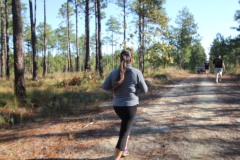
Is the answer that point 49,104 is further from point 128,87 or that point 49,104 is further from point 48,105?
point 128,87

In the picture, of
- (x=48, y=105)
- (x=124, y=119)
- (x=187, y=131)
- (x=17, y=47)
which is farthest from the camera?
(x=17, y=47)

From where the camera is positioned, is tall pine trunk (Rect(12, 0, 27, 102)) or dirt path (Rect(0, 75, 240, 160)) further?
tall pine trunk (Rect(12, 0, 27, 102))

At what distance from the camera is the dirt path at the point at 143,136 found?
5.84 meters

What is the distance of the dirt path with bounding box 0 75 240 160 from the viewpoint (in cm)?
584

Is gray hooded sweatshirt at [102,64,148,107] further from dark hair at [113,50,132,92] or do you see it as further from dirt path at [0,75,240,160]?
dirt path at [0,75,240,160]

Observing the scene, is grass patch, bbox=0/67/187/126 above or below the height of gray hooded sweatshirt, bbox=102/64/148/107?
below

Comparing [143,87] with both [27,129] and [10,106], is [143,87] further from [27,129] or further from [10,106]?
[10,106]

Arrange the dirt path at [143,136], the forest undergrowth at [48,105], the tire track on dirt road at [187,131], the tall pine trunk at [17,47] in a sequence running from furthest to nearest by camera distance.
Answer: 1. the tall pine trunk at [17,47]
2. the forest undergrowth at [48,105]
3. the dirt path at [143,136]
4. the tire track on dirt road at [187,131]

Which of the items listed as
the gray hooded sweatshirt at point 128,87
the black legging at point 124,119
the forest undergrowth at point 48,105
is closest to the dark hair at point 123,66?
the gray hooded sweatshirt at point 128,87

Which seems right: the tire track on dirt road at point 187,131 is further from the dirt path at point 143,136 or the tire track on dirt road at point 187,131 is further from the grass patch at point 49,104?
the grass patch at point 49,104

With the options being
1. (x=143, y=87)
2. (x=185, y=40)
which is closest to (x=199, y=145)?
(x=143, y=87)

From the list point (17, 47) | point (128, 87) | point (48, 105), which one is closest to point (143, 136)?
point (128, 87)

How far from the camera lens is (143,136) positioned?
6.92 m

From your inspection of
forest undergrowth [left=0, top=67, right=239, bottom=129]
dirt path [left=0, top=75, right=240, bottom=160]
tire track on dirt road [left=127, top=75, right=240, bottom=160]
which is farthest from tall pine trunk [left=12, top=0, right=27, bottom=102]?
tire track on dirt road [left=127, top=75, right=240, bottom=160]
